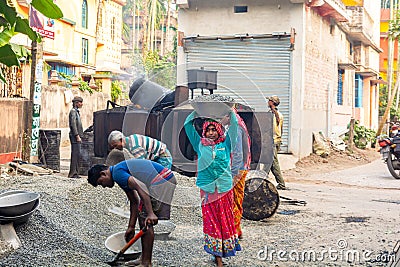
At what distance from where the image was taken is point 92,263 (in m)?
5.09

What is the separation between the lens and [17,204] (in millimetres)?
5535

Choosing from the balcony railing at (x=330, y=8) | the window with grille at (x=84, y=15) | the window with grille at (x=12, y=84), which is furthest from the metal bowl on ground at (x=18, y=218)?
the window with grille at (x=84, y=15)

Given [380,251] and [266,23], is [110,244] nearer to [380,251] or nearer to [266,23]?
[380,251]

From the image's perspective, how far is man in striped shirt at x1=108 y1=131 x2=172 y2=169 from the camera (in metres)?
6.09

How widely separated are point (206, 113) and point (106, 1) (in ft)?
81.9

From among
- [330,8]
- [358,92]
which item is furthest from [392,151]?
[358,92]

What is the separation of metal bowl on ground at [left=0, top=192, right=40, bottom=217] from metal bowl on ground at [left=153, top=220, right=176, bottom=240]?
1361mm

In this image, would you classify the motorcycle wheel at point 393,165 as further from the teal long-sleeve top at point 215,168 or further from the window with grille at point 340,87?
the window with grille at point 340,87

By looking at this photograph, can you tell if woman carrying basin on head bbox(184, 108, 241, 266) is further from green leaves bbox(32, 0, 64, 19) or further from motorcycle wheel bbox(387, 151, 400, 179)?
motorcycle wheel bbox(387, 151, 400, 179)

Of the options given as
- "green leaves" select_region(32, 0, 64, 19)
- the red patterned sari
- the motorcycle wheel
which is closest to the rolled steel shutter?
the motorcycle wheel

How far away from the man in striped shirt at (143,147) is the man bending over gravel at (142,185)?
0.43 m

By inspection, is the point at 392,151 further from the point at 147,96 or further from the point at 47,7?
the point at 47,7

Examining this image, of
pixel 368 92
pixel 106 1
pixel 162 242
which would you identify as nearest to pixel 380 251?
pixel 162 242

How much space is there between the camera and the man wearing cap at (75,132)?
1030cm
